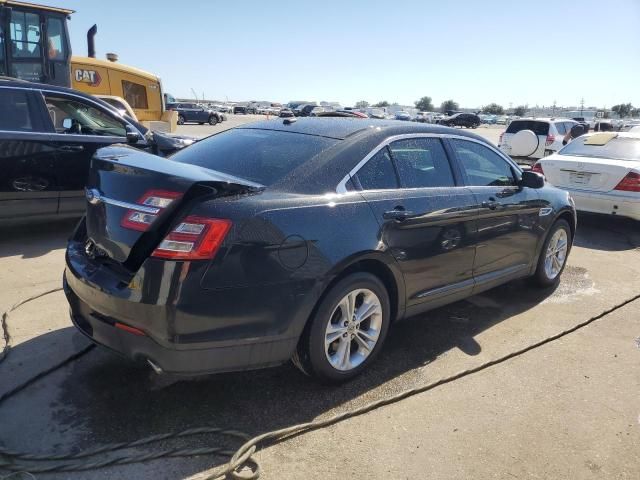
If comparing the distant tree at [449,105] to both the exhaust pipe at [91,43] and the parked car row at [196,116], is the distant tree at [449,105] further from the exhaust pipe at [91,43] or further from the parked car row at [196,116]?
the exhaust pipe at [91,43]

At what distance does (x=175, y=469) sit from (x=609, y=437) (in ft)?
7.60

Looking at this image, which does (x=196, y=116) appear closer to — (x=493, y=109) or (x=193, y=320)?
(x=193, y=320)

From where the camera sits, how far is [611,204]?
25.4 feet

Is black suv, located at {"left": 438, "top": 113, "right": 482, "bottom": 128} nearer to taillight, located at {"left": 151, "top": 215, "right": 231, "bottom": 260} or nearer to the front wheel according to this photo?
the front wheel

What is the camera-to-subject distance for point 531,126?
53.6ft

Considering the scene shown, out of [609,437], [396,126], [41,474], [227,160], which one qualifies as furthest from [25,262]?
[609,437]

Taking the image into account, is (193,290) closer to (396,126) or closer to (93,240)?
(93,240)

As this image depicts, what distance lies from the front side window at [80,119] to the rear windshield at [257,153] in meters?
3.04

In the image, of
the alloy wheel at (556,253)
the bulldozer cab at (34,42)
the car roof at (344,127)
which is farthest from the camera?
the bulldozer cab at (34,42)

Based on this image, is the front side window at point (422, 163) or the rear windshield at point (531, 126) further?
the rear windshield at point (531, 126)

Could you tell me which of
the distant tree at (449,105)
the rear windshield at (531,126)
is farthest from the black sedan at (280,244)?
the distant tree at (449,105)

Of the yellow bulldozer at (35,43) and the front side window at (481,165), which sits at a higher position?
the yellow bulldozer at (35,43)

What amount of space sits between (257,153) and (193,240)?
3.53 ft

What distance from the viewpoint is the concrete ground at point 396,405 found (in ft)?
8.78
